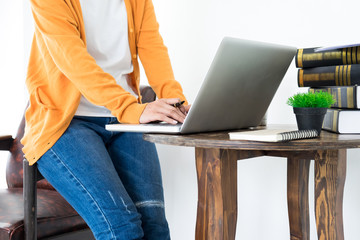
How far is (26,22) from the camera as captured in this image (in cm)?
248

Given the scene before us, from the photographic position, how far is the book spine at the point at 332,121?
1158 millimetres

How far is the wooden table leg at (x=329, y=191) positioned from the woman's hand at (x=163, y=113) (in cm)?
36

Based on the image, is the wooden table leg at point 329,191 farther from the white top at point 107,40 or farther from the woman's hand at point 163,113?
the white top at point 107,40

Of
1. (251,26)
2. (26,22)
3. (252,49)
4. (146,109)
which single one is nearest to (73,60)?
(146,109)

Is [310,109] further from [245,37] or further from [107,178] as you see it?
[245,37]

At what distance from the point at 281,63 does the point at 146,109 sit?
1.27 ft

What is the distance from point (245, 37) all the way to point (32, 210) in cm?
111

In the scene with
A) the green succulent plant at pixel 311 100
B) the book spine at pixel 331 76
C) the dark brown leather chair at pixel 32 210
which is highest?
the book spine at pixel 331 76

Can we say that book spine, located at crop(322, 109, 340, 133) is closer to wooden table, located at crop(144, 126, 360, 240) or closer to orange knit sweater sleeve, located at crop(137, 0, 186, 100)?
wooden table, located at crop(144, 126, 360, 240)

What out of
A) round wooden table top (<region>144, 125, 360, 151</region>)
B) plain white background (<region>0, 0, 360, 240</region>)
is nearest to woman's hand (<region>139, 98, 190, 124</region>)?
round wooden table top (<region>144, 125, 360, 151</region>)

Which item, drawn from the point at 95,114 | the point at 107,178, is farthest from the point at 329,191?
the point at 95,114

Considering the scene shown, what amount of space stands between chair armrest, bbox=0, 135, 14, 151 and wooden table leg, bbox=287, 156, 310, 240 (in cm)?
108

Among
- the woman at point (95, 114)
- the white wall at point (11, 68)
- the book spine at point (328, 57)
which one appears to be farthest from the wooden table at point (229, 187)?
the white wall at point (11, 68)

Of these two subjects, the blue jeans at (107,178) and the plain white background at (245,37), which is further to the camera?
the plain white background at (245,37)
